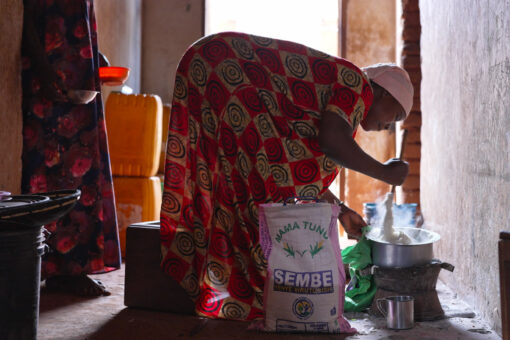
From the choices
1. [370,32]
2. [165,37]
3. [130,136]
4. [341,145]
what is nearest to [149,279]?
[341,145]

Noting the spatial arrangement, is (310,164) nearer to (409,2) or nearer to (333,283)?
(333,283)

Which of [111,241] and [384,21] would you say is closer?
[111,241]

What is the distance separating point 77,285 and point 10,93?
3.61 feet

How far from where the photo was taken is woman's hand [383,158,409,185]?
239 cm

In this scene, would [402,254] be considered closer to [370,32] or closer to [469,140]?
[469,140]

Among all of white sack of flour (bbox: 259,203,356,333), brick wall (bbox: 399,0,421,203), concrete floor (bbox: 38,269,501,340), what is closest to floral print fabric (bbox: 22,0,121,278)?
concrete floor (bbox: 38,269,501,340)

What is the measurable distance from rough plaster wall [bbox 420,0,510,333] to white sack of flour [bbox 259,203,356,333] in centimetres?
77

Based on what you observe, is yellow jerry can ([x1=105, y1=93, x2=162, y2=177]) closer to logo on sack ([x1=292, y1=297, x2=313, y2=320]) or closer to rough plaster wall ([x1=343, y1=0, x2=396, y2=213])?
logo on sack ([x1=292, y1=297, x2=313, y2=320])

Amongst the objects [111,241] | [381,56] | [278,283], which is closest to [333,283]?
[278,283]

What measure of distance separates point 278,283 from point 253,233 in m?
0.30

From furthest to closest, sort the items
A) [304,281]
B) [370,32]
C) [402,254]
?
[370,32] → [402,254] → [304,281]

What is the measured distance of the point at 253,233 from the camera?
7.96 feet

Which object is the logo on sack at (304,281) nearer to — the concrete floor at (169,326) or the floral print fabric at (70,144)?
the concrete floor at (169,326)

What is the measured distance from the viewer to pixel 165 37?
6.23m
